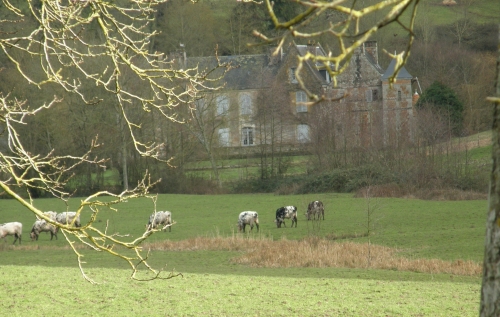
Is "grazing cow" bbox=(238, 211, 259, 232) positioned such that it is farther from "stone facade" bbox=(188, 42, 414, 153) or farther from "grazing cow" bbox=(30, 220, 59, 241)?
"stone facade" bbox=(188, 42, 414, 153)

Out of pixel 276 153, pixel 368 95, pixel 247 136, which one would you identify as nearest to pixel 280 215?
pixel 276 153

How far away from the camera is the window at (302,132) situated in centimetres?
5564

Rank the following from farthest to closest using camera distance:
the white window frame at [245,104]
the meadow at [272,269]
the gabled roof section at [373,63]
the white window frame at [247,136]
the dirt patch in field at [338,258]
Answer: the gabled roof section at [373,63] < the white window frame at [247,136] < the white window frame at [245,104] < the dirt patch in field at [338,258] < the meadow at [272,269]

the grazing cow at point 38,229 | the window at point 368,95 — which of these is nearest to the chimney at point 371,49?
the window at point 368,95

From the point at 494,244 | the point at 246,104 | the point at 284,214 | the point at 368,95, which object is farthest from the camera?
the point at 368,95

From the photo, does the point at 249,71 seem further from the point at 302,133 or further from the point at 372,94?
the point at 372,94

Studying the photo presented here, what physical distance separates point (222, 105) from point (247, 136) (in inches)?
266

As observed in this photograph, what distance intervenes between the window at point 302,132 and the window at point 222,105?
6468 millimetres

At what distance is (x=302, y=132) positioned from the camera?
2293 inches

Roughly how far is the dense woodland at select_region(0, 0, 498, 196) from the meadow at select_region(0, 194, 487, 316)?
5234 millimetres

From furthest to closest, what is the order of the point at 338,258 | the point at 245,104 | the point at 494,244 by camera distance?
the point at 245,104 → the point at 338,258 → the point at 494,244

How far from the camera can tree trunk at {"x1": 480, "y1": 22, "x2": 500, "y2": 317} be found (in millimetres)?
3678

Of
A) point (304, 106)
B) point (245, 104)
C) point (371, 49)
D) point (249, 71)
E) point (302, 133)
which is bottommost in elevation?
point (302, 133)

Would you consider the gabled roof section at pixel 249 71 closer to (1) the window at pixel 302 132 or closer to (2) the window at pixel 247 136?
(2) the window at pixel 247 136
